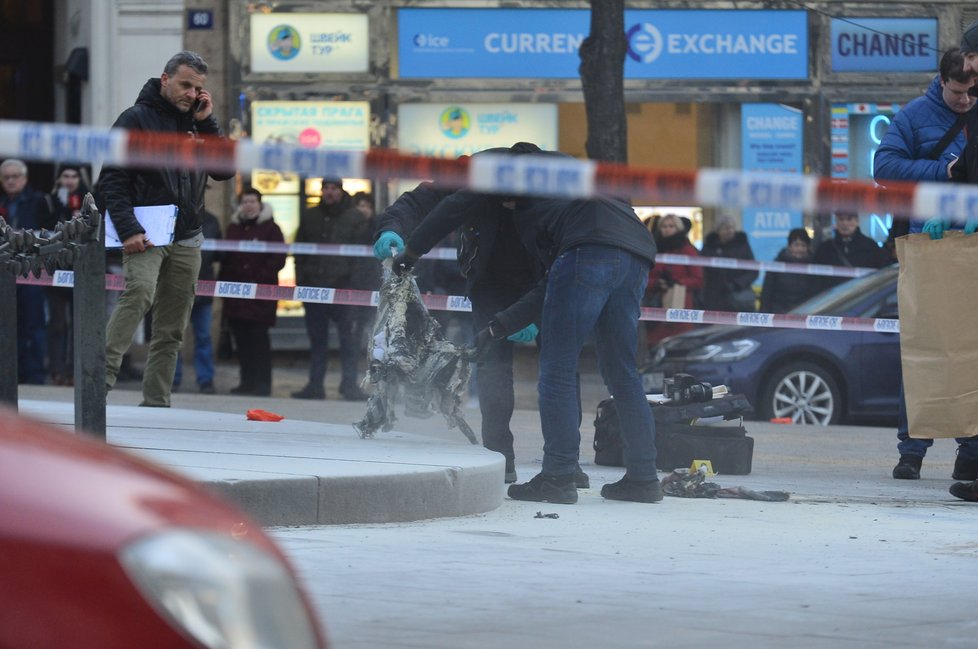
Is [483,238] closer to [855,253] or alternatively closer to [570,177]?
[570,177]

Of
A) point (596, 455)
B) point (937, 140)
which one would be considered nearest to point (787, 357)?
point (596, 455)

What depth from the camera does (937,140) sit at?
342 inches

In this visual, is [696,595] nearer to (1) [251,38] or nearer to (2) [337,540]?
(2) [337,540]

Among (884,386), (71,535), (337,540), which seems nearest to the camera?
(71,535)

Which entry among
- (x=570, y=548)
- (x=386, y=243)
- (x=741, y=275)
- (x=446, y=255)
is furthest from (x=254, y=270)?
(x=570, y=548)

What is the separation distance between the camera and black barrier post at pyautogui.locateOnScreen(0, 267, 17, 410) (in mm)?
7066

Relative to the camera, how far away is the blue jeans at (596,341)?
25.7 feet

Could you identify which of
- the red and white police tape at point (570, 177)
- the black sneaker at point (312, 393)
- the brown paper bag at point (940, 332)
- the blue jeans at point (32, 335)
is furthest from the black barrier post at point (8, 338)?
the blue jeans at point (32, 335)

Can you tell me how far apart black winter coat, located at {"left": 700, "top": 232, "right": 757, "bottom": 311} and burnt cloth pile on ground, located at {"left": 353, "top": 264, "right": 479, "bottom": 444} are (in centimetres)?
740

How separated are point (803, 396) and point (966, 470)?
502 centimetres

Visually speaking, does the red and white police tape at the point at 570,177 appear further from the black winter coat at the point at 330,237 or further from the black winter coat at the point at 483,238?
the black winter coat at the point at 330,237

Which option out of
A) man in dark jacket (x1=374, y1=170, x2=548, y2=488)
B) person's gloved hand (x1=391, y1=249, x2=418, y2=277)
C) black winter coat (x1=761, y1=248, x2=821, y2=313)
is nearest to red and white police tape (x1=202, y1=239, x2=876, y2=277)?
black winter coat (x1=761, y1=248, x2=821, y2=313)

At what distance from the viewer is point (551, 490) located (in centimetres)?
800

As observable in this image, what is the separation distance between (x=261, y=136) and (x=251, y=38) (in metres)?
1.05
